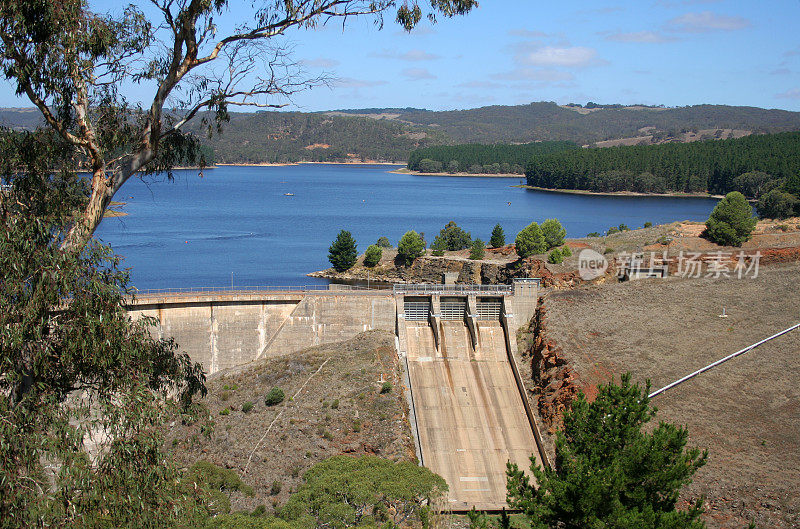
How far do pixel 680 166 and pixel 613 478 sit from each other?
15443 centimetres

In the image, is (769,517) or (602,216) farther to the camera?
(602,216)

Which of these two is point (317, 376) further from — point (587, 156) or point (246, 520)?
point (587, 156)

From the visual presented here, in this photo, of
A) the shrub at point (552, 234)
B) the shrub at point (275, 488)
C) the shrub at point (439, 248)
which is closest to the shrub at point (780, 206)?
the shrub at point (552, 234)

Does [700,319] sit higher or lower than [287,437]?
higher

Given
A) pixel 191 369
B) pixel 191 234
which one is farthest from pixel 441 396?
pixel 191 234

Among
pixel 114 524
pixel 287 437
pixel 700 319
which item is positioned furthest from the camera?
pixel 700 319

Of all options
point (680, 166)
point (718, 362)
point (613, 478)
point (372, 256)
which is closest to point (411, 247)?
point (372, 256)

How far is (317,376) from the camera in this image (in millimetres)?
39969

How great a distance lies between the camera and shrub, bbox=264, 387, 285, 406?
37.8m

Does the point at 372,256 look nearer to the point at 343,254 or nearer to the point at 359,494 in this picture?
the point at 343,254

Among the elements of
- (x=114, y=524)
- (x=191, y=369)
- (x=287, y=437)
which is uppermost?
(x=191, y=369)

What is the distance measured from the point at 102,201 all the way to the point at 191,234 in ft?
292

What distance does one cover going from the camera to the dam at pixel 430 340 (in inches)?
1448

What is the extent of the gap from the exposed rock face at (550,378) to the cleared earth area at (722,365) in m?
0.58
